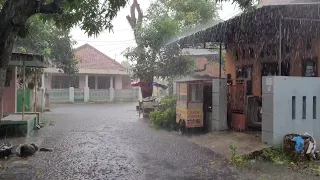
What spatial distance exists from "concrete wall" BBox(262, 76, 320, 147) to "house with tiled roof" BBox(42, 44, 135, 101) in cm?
2447

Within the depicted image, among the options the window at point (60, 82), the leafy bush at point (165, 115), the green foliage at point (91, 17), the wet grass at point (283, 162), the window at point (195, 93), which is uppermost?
the green foliage at point (91, 17)

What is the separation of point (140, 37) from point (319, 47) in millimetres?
10037

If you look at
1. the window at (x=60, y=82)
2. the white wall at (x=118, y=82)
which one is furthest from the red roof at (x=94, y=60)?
the window at (x=60, y=82)

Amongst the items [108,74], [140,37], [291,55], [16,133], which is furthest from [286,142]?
[108,74]

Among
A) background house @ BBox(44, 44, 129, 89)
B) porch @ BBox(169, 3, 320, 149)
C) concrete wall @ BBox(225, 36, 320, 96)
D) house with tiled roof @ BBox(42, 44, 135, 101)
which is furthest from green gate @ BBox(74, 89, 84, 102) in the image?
concrete wall @ BBox(225, 36, 320, 96)

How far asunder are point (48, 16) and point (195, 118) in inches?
233

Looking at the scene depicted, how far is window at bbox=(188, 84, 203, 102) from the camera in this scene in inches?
437

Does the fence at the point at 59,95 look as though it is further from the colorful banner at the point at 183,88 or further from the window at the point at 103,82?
the colorful banner at the point at 183,88

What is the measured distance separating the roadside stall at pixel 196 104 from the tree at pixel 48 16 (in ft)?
15.2

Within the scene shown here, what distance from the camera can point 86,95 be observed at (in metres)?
30.4

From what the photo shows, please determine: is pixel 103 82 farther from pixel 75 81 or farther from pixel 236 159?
pixel 236 159

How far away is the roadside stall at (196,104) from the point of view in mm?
10984

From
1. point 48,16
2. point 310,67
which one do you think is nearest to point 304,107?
point 310,67

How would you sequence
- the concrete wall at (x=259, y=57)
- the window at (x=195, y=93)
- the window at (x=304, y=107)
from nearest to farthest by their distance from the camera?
1. the window at (x=304, y=107)
2. the concrete wall at (x=259, y=57)
3. the window at (x=195, y=93)
